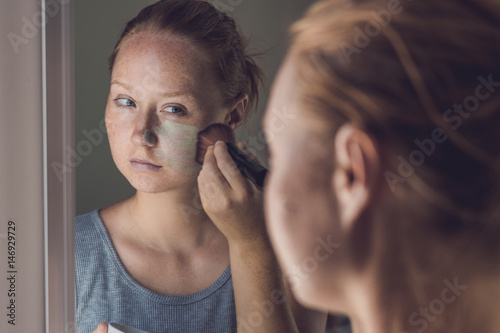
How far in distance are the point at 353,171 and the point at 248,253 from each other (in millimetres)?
179

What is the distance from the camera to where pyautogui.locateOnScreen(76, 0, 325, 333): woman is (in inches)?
21.7

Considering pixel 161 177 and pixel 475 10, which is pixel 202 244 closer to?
pixel 161 177

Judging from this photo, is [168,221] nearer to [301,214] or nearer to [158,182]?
[158,182]

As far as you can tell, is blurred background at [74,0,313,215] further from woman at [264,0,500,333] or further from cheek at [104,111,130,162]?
woman at [264,0,500,333]

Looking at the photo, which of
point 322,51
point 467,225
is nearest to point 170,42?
point 322,51

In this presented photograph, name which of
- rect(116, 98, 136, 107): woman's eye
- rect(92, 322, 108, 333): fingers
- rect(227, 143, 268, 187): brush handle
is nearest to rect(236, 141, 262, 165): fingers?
rect(227, 143, 268, 187): brush handle

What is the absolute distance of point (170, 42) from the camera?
0.56 metres

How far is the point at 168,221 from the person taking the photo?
0.59m

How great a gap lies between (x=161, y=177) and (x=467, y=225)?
303mm

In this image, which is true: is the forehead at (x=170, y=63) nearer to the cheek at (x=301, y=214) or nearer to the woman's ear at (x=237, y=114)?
the woman's ear at (x=237, y=114)

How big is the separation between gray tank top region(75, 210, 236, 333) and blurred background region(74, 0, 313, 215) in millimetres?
38

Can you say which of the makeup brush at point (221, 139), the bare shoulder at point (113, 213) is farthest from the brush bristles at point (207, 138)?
the bare shoulder at point (113, 213)

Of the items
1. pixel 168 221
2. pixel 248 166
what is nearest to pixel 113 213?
pixel 168 221

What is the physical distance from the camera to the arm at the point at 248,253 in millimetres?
542
